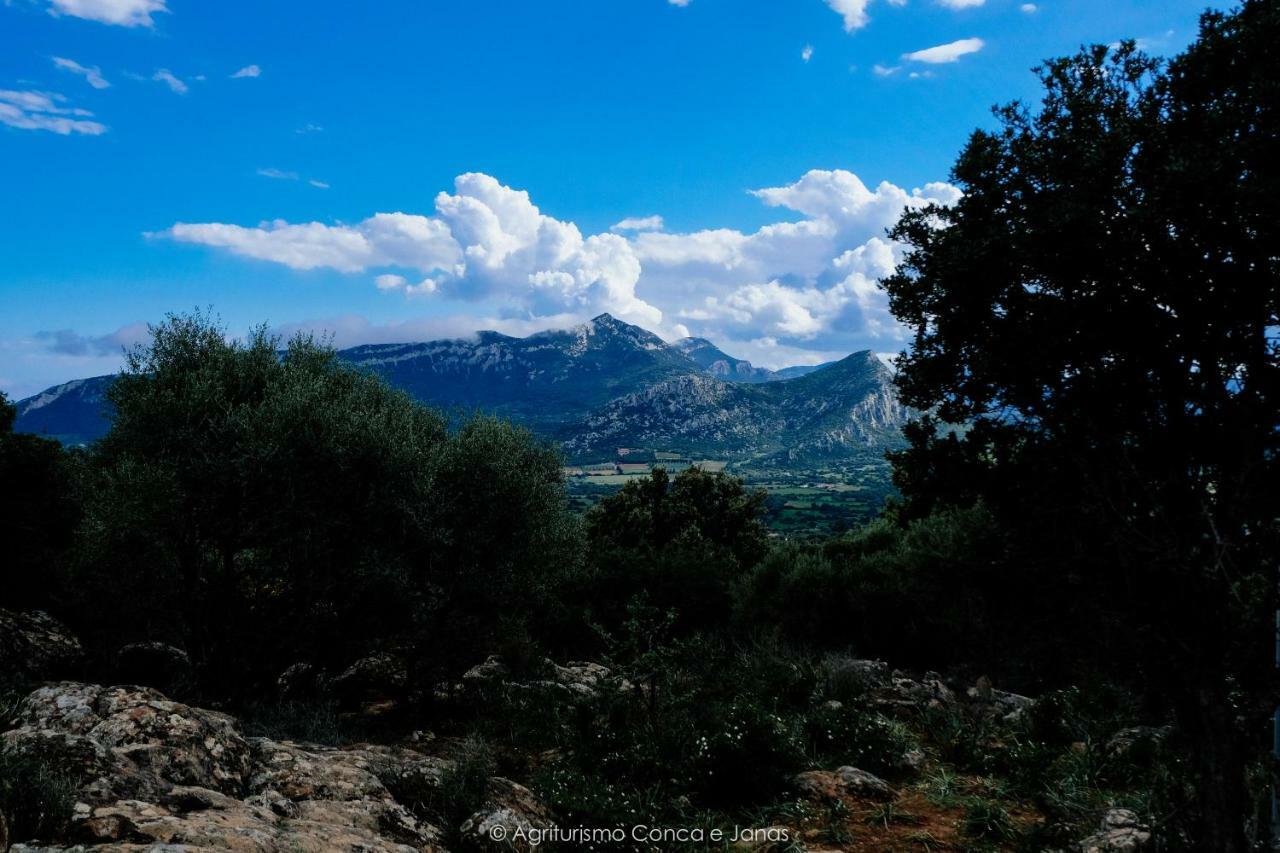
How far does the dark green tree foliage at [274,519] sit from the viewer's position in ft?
46.9

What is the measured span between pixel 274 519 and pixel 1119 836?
1551 centimetres

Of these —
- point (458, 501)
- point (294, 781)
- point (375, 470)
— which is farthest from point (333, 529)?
point (294, 781)

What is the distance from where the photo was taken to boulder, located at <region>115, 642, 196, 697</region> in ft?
51.7

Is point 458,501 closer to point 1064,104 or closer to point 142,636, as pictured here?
point 142,636

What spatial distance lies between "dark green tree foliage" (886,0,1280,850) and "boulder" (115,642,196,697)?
697 inches

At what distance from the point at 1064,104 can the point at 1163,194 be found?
9.78 ft

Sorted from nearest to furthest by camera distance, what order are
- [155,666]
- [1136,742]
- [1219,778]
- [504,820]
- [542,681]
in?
[1219,778], [504,820], [1136,742], [155,666], [542,681]

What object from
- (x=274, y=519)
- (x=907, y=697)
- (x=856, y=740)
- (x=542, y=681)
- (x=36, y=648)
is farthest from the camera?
(x=542, y=681)

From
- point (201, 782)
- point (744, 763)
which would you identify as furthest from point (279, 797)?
point (744, 763)

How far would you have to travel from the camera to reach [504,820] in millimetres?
8617

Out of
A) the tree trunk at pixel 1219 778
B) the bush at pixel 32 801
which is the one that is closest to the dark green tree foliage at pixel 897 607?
the tree trunk at pixel 1219 778

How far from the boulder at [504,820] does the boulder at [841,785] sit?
4.32 metres

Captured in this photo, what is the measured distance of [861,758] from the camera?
41.4ft

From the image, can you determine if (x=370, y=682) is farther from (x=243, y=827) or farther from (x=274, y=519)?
(x=243, y=827)
